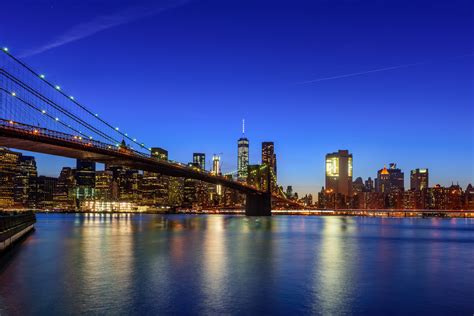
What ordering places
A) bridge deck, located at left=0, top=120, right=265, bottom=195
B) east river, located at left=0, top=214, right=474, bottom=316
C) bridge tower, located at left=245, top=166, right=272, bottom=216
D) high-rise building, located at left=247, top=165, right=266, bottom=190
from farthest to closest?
high-rise building, located at left=247, top=165, right=266, bottom=190 < bridge tower, located at left=245, top=166, right=272, bottom=216 < bridge deck, located at left=0, top=120, right=265, bottom=195 < east river, located at left=0, top=214, right=474, bottom=316

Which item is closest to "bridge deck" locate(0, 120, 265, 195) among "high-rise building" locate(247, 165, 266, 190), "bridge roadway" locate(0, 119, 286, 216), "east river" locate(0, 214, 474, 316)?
"bridge roadway" locate(0, 119, 286, 216)

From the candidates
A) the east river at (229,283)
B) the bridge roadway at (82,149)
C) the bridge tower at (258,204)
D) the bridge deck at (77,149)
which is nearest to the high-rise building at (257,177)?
the bridge tower at (258,204)

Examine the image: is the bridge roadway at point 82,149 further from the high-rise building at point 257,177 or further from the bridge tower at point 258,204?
the high-rise building at point 257,177

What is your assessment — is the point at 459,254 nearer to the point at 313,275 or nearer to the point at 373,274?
the point at 373,274

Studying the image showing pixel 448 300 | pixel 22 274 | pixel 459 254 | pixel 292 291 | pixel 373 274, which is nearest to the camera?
pixel 448 300

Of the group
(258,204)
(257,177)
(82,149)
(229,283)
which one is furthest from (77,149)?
(257,177)

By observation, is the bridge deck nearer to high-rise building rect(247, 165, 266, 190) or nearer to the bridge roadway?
the bridge roadway

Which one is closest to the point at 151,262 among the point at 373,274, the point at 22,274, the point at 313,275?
the point at 22,274

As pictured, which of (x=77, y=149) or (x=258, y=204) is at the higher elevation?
(x=77, y=149)

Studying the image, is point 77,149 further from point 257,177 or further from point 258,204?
point 257,177

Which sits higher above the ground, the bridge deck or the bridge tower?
the bridge deck

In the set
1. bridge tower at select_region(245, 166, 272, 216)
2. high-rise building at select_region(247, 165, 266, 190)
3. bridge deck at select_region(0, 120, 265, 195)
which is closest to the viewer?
bridge deck at select_region(0, 120, 265, 195)
